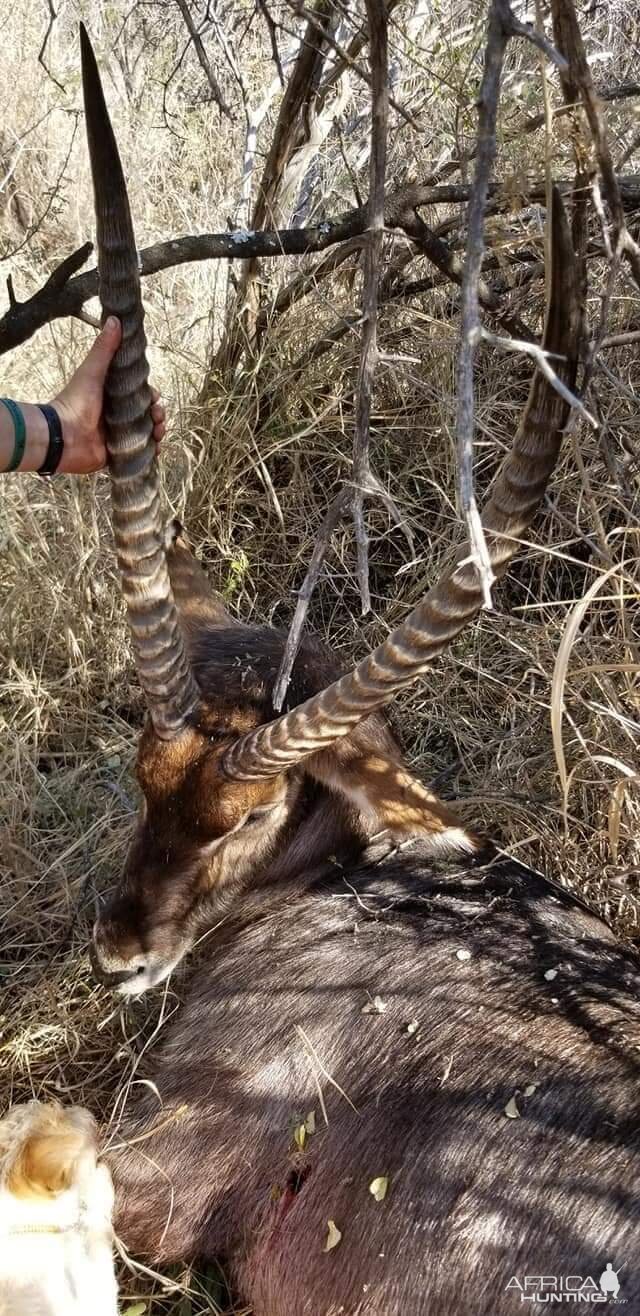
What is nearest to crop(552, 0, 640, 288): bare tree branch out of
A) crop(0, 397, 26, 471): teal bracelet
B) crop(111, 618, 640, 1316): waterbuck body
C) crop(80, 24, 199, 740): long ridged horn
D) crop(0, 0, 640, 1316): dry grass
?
crop(80, 24, 199, 740): long ridged horn

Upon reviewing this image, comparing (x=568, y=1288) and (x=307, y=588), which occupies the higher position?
(x=307, y=588)

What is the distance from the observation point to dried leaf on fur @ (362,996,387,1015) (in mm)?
2898

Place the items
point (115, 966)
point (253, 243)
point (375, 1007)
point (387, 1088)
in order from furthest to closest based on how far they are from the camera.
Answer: point (253, 243) < point (115, 966) < point (375, 1007) < point (387, 1088)

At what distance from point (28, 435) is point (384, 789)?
1.35 metres

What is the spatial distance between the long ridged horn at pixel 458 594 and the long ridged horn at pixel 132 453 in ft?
0.82

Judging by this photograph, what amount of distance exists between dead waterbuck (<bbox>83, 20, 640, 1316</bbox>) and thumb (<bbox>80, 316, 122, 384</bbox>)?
3 cm

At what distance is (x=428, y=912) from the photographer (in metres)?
3.08

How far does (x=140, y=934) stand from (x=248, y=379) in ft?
8.41

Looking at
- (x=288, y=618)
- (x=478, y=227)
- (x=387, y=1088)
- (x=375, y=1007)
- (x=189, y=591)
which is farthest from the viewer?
(x=288, y=618)

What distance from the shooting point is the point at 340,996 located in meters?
2.94

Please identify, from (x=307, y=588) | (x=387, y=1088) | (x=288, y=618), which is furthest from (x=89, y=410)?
(x=288, y=618)

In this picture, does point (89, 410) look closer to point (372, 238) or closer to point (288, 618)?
point (372, 238)

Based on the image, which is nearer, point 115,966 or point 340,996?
point 340,996

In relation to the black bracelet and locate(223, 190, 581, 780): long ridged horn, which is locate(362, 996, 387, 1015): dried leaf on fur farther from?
the black bracelet
